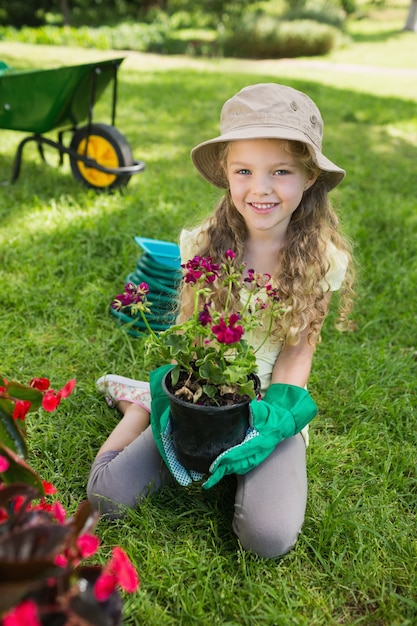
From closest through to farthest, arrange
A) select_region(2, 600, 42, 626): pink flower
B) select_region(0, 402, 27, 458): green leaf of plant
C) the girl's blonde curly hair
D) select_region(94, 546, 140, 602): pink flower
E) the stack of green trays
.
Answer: select_region(2, 600, 42, 626): pink flower
select_region(94, 546, 140, 602): pink flower
select_region(0, 402, 27, 458): green leaf of plant
the girl's blonde curly hair
the stack of green trays

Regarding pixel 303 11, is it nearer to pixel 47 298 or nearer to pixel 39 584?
pixel 47 298

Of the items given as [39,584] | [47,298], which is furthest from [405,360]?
[39,584]

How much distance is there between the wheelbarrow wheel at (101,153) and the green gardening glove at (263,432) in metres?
2.48

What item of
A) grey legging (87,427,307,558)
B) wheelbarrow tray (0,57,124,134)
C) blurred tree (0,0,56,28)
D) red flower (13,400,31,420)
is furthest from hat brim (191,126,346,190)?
blurred tree (0,0,56,28)

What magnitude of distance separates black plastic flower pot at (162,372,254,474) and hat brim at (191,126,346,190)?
646mm

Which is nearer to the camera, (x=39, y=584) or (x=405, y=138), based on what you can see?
(x=39, y=584)

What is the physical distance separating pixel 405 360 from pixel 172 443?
1.24 metres

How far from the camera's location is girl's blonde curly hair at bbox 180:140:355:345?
5.98 ft

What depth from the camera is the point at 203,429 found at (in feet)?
4.85

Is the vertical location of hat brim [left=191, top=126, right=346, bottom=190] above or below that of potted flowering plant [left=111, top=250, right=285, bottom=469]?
above

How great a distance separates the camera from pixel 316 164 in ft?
5.48

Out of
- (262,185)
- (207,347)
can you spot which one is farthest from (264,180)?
(207,347)

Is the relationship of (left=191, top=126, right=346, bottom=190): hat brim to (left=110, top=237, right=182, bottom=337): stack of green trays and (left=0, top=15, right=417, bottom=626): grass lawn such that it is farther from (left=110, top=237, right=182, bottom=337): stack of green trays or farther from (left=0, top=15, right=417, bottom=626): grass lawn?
(left=110, top=237, right=182, bottom=337): stack of green trays

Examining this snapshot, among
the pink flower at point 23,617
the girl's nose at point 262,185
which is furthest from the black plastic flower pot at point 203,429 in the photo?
the pink flower at point 23,617
